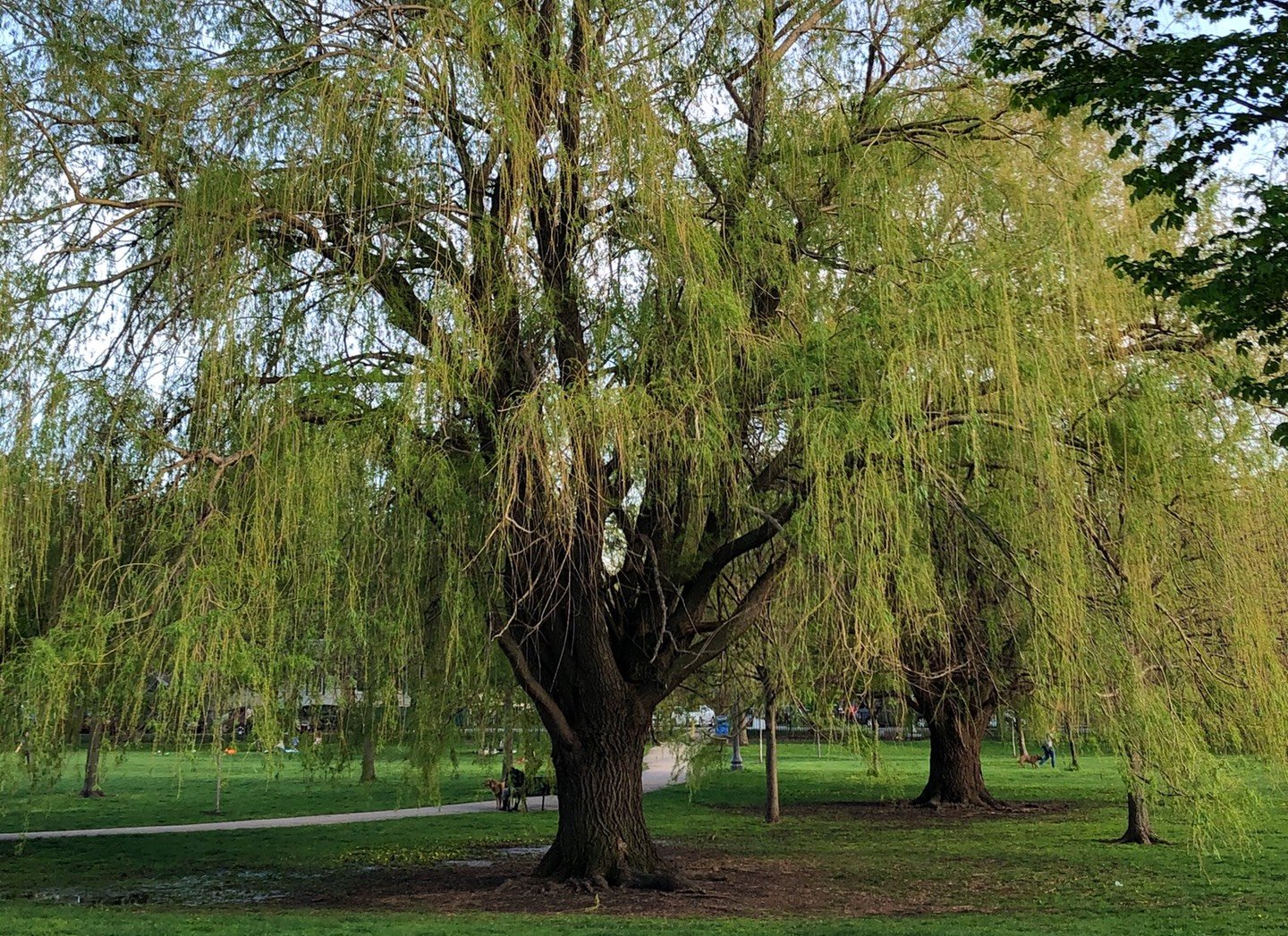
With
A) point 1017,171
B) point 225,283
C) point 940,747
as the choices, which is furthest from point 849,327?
point 940,747

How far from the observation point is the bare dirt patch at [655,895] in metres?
10.1

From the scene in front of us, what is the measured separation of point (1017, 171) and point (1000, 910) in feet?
21.3

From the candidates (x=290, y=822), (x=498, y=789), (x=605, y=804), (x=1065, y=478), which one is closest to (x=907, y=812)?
(x=498, y=789)

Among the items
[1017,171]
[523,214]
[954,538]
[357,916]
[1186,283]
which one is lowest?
[357,916]

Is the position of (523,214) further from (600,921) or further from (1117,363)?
(600,921)

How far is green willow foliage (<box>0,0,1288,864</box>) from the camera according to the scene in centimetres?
773

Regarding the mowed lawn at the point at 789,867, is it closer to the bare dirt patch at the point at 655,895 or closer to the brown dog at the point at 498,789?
the bare dirt patch at the point at 655,895

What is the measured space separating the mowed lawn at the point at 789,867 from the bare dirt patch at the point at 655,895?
0.09m

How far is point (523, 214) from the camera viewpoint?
28.6ft

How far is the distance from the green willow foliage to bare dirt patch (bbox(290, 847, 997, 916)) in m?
2.41

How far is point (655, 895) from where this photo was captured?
1054cm

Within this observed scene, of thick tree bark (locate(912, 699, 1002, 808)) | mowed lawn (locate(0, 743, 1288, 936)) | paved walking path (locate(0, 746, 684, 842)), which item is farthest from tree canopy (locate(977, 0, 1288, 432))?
thick tree bark (locate(912, 699, 1002, 808))

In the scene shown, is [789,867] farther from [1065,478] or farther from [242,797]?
[242,797]

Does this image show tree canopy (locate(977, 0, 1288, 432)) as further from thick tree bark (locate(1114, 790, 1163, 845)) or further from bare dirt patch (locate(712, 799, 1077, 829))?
bare dirt patch (locate(712, 799, 1077, 829))
